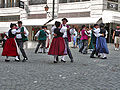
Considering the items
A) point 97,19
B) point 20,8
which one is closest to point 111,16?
point 97,19

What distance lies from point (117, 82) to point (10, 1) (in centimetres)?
3198

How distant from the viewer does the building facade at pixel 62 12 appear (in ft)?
90.1

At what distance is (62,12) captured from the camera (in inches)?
1216

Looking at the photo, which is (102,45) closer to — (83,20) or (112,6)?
→ (83,20)

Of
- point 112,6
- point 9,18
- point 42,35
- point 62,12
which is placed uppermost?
point 112,6

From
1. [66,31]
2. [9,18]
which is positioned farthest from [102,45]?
[9,18]

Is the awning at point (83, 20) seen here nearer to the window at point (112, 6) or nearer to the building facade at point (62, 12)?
the building facade at point (62, 12)

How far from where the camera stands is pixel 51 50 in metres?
9.64

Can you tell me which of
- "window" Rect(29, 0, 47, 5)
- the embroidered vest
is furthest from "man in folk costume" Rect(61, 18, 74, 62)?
"window" Rect(29, 0, 47, 5)

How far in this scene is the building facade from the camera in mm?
27469

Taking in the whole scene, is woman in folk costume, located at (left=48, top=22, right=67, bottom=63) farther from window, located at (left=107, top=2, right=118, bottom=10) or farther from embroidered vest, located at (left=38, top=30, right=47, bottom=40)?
window, located at (left=107, top=2, right=118, bottom=10)

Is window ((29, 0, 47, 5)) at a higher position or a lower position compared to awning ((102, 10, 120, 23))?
higher

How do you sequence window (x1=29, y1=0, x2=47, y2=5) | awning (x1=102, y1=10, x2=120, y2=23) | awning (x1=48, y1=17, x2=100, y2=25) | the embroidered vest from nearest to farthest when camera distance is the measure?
the embroidered vest < awning (x1=102, y1=10, x2=120, y2=23) < awning (x1=48, y1=17, x2=100, y2=25) < window (x1=29, y1=0, x2=47, y2=5)

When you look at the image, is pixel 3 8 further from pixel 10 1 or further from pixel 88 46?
pixel 88 46
